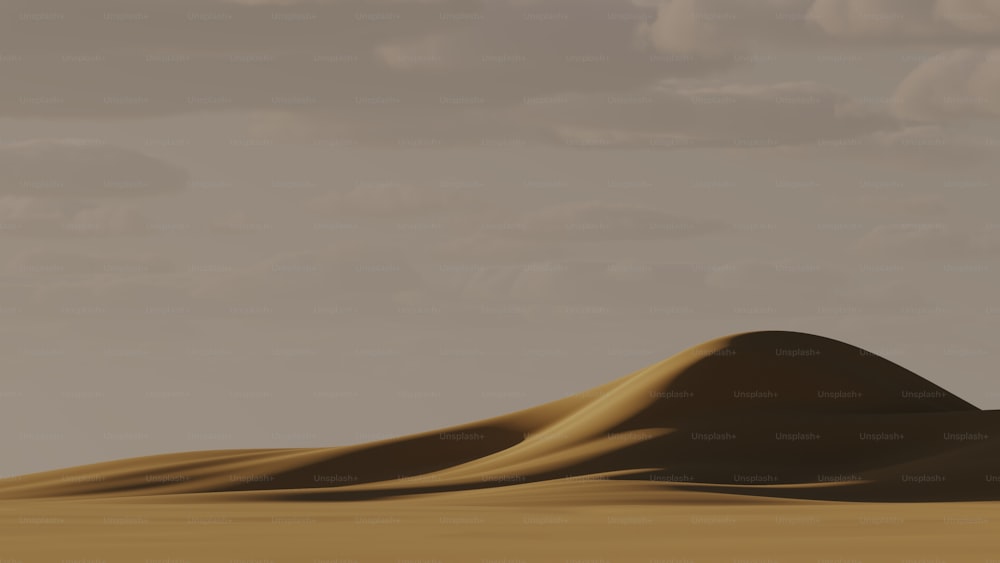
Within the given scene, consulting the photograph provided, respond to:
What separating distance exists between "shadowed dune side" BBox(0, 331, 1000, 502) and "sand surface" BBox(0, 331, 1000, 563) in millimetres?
239

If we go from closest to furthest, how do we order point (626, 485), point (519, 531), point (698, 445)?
point (519, 531) → point (626, 485) → point (698, 445)

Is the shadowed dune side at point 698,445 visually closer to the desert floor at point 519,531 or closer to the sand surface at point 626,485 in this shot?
the sand surface at point 626,485

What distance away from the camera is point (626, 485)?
7988cm

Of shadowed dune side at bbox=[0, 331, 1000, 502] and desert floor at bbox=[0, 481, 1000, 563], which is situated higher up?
shadowed dune side at bbox=[0, 331, 1000, 502]

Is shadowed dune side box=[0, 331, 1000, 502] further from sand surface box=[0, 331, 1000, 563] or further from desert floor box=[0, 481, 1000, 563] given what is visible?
desert floor box=[0, 481, 1000, 563]

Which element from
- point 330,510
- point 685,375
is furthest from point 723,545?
point 685,375

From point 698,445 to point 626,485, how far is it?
30.9m

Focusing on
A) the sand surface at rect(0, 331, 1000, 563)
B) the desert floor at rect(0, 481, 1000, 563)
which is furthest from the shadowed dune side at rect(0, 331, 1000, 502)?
the desert floor at rect(0, 481, 1000, 563)

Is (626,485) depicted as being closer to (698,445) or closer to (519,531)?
(698,445)

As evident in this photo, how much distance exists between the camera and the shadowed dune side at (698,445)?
9731 centimetres

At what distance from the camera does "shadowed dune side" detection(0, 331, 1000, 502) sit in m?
97.3

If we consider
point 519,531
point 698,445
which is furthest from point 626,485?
point 519,531

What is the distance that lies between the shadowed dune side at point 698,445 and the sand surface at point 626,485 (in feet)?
0.78

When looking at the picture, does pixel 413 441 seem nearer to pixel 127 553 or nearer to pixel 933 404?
pixel 933 404
